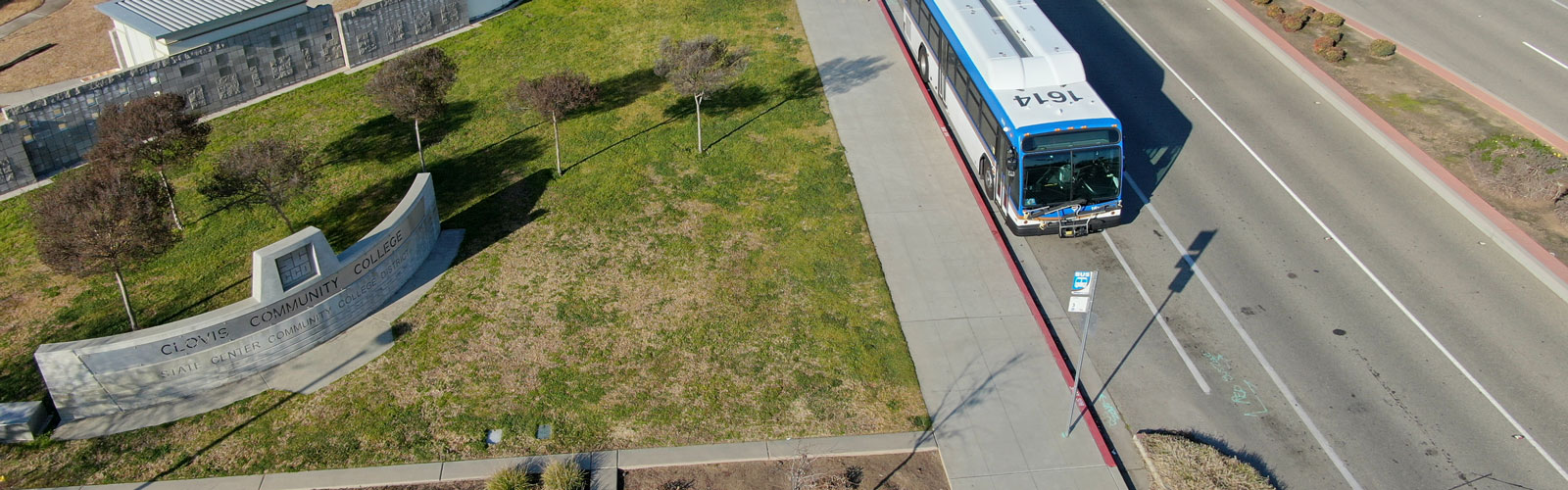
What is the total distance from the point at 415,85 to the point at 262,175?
4337 millimetres

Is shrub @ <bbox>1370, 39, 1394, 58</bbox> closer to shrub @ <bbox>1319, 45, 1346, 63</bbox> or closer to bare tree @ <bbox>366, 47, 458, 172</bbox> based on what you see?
shrub @ <bbox>1319, 45, 1346, 63</bbox>

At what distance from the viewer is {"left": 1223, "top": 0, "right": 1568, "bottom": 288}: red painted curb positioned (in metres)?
21.2

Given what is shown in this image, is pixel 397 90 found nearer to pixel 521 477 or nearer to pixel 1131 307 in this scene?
pixel 521 477

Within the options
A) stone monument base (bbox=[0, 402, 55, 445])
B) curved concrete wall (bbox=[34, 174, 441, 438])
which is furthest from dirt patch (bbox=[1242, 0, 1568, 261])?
stone monument base (bbox=[0, 402, 55, 445])

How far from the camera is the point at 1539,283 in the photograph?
67.5 feet

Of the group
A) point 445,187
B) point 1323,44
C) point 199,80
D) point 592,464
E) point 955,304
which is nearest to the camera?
point 592,464

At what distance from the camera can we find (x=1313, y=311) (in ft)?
65.2

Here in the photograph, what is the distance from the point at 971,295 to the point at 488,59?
18.0 m

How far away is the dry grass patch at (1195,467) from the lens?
15984 mm

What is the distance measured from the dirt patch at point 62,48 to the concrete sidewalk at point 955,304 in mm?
22710

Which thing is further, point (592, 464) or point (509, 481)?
point (592, 464)

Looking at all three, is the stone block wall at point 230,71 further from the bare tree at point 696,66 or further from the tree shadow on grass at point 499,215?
the bare tree at point 696,66

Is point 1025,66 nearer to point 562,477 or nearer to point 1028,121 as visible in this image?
point 1028,121

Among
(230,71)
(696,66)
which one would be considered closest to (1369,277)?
(696,66)
